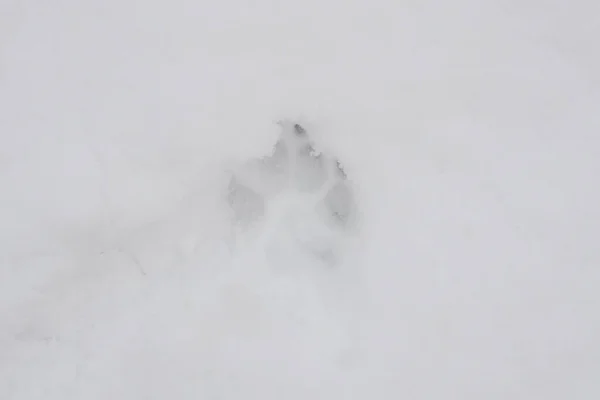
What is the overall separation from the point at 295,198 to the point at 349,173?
0.61 feet

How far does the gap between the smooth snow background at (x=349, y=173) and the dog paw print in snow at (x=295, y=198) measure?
5 centimetres

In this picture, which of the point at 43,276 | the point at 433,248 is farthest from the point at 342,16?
the point at 43,276

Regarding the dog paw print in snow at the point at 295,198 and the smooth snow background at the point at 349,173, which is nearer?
the smooth snow background at the point at 349,173

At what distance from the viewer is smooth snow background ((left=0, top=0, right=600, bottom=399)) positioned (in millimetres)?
1507

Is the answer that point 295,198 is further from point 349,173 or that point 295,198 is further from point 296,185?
point 349,173

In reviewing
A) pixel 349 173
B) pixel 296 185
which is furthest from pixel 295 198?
pixel 349 173

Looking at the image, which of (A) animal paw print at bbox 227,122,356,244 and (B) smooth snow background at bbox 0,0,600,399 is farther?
(A) animal paw print at bbox 227,122,356,244

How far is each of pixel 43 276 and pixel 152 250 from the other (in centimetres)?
31

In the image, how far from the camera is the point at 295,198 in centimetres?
164

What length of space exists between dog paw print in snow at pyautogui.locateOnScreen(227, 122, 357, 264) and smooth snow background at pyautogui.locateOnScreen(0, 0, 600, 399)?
0.17 ft

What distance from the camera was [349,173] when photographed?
1621 millimetres

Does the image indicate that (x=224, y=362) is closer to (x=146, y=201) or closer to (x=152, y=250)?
(x=152, y=250)

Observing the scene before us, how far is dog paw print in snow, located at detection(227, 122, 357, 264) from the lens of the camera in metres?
1.61

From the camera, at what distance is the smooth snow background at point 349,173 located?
59.3 inches
